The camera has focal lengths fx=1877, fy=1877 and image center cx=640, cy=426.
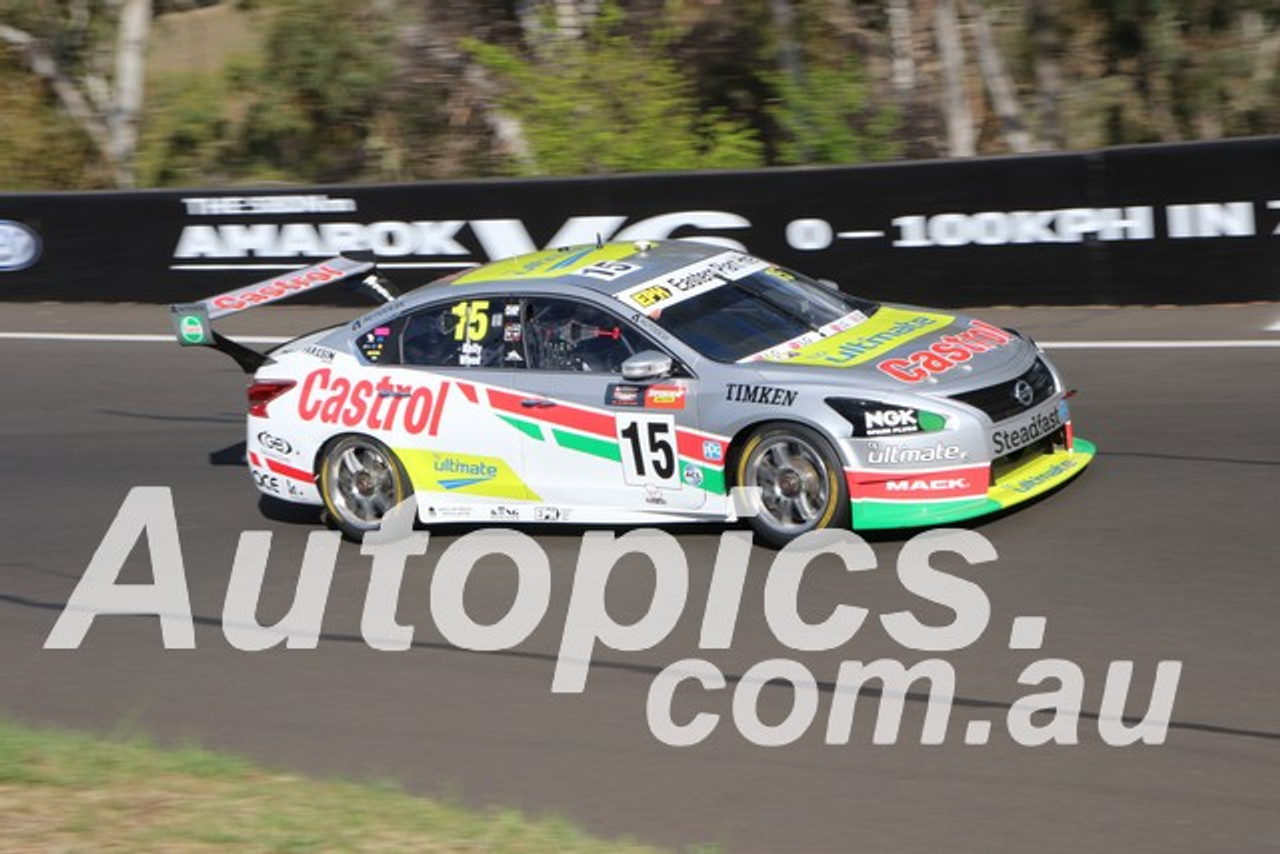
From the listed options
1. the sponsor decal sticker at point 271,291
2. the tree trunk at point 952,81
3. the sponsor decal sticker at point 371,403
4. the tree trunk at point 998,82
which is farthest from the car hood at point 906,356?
the tree trunk at point 998,82

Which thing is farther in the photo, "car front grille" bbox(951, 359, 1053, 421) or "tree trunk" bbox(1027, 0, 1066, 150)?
"tree trunk" bbox(1027, 0, 1066, 150)

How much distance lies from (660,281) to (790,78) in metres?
12.4

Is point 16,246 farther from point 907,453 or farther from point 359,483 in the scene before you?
point 907,453

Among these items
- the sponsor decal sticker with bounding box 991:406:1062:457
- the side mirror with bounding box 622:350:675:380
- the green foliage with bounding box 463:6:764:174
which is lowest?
the green foliage with bounding box 463:6:764:174

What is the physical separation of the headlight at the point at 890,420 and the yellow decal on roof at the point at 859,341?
37cm

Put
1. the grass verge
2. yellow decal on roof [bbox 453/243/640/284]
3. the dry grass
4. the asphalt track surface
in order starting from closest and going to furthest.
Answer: the grass verge
the asphalt track surface
yellow decal on roof [bbox 453/243/640/284]
the dry grass

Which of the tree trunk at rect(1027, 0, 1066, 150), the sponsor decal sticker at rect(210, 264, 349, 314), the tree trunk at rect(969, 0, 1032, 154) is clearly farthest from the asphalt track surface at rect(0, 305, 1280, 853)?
the tree trunk at rect(969, 0, 1032, 154)

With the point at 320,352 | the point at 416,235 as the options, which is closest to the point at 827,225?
the point at 416,235

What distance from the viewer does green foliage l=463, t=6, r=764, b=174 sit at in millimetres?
20594

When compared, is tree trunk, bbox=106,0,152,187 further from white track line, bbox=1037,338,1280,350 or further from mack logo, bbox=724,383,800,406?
mack logo, bbox=724,383,800,406

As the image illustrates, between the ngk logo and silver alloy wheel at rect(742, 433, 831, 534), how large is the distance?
1.09 ft

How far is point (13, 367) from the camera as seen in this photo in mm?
16109

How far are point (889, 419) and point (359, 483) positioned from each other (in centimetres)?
316

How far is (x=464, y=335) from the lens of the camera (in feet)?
33.2
